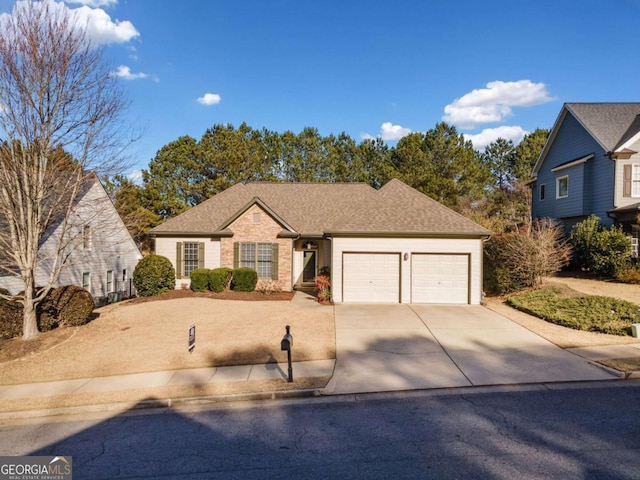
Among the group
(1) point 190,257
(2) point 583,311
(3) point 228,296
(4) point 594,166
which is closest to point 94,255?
(1) point 190,257

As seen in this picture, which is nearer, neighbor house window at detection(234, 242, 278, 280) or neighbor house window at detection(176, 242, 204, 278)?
neighbor house window at detection(234, 242, 278, 280)

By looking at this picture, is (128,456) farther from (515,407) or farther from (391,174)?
(391,174)

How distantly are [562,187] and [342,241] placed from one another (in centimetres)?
1758

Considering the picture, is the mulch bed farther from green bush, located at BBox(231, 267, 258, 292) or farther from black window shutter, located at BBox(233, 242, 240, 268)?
black window shutter, located at BBox(233, 242, 240, 268)

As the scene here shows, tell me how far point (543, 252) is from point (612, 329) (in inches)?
228

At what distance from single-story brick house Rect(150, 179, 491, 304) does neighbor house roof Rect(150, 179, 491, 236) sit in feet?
0.16

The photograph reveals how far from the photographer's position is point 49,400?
22.0ft

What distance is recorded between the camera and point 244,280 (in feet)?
57.4

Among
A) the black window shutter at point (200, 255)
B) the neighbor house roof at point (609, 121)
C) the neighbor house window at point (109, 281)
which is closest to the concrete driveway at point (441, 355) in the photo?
Answer: the black window shutter at point (200, 255)

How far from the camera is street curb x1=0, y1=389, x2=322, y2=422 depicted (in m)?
6.35

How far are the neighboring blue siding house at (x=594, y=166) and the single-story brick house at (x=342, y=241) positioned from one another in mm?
10009

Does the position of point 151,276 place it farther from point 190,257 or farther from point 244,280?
point 244,280

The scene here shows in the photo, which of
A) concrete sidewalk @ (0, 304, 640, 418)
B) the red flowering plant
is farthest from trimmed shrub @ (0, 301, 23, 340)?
the red flowering plant

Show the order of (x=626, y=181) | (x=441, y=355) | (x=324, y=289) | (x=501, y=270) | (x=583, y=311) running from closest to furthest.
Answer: (x=441, y=355)
(x=583, y=311)
(x=324, y=289)
(x=501, y=270)
(x=626, y=181)
